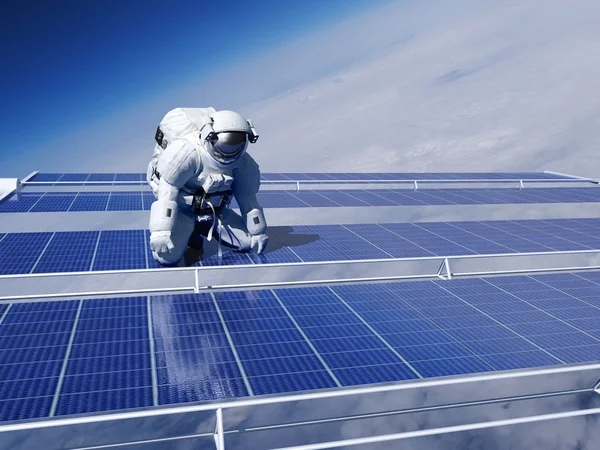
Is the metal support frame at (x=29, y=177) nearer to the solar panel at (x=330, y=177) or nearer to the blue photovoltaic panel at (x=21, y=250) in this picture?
the solar panel at (x=330, y=177)

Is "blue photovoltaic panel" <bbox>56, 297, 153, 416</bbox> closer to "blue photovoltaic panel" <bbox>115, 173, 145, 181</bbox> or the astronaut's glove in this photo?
the astronaut's glove

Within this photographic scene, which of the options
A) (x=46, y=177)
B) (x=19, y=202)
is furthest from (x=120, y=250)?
(x=46, y=177)

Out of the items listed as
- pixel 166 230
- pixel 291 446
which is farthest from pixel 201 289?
pixel 291 446

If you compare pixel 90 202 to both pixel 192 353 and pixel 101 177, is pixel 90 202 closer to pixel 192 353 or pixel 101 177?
pixel 101 177

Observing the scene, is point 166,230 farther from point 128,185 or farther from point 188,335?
point 128,185

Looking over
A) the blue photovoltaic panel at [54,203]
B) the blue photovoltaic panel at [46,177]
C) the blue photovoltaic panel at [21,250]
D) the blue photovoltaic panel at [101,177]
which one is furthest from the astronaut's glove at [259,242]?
the blue photovoltaic panel at [46,177]

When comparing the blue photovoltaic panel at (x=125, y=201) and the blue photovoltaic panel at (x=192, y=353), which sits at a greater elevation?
the blue photovoltaic panel at (x=125, y=201)
